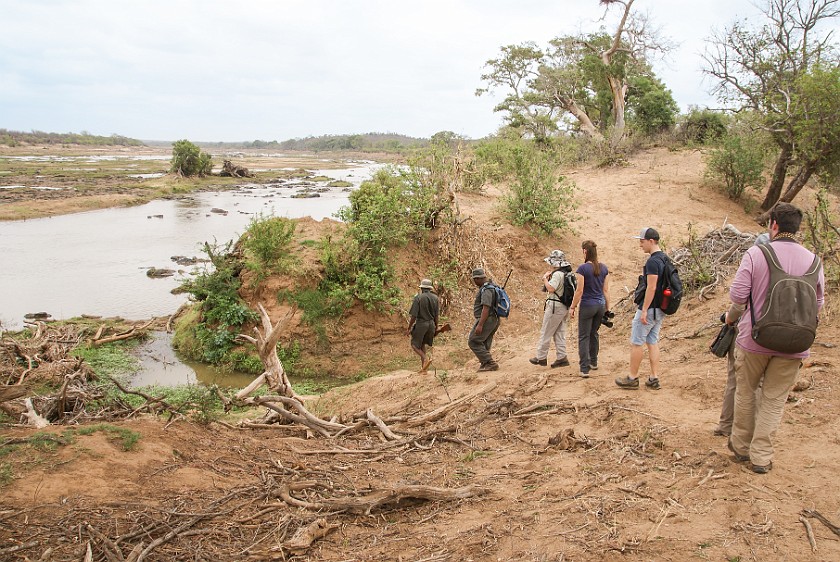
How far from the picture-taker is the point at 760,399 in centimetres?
404

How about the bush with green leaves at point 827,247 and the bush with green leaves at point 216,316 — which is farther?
the bush with green leaves at point 216,316

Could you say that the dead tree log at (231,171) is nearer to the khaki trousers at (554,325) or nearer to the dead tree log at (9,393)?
the dead tree log at (9,393)

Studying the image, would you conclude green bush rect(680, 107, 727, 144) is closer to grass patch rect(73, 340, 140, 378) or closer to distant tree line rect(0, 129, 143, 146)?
grass patch rect(73, 340, 140, 378)

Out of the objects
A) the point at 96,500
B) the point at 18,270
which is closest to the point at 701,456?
the point at 96,500

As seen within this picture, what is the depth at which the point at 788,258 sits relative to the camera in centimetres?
386

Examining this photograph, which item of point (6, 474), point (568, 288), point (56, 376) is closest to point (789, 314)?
point (568, 288)

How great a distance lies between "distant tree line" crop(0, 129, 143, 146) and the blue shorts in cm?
8681

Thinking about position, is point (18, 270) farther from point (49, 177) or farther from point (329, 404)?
point (49, 177)

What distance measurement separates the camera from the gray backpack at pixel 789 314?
3723 millimetres

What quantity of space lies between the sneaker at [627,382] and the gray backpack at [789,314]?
2341mm

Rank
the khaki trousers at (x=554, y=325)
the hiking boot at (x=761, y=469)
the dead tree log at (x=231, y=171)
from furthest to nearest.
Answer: the dead tree log at (x=231, y=171)
the khaki trousers at (x=554, y=325)
the hiking boot at (x=761, y=469)

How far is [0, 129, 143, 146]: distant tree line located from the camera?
77188 mm

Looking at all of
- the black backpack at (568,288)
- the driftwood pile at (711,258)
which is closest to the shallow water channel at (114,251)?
the black backpack at (568,288)

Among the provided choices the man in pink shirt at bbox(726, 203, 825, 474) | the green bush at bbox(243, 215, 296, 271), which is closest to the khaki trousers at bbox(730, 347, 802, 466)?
the man in pink shirt at bbox(726, 203, 825, 474)
